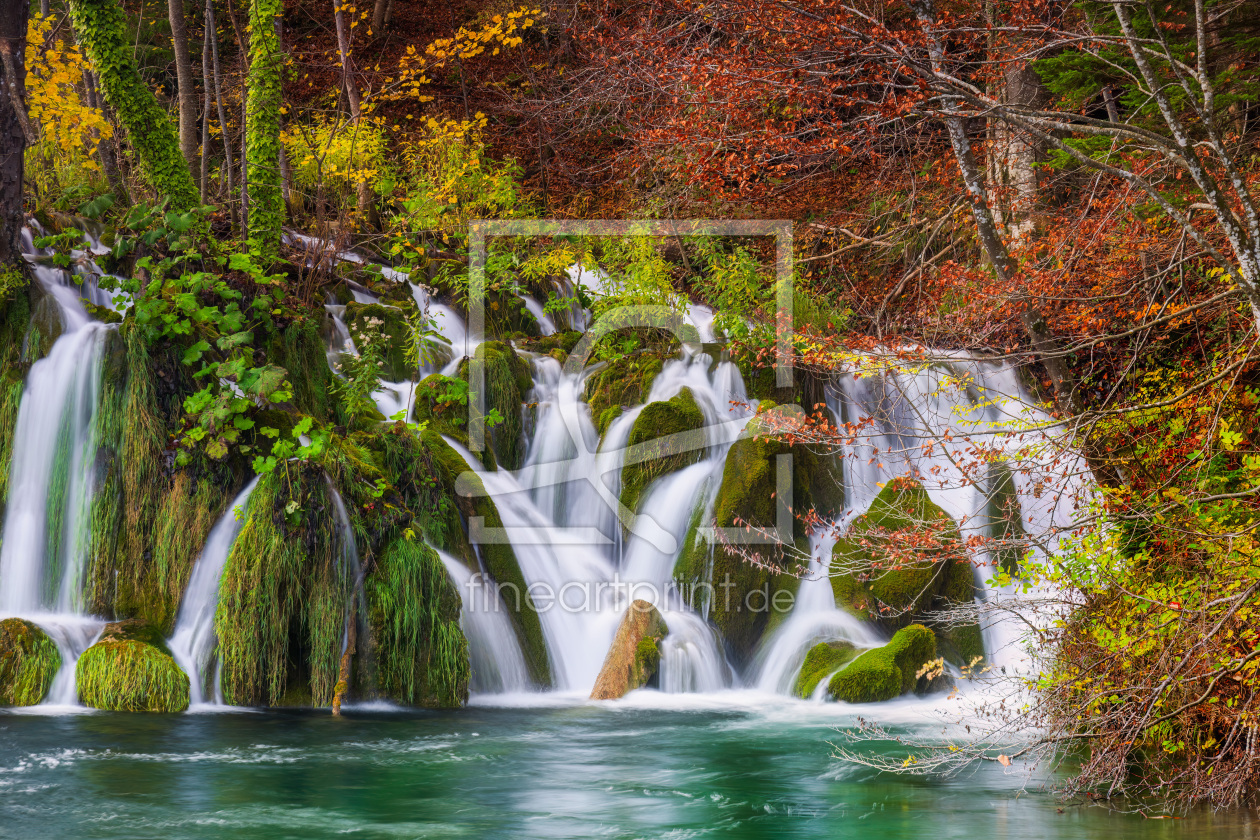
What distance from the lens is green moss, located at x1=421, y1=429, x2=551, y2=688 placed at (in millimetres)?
9156

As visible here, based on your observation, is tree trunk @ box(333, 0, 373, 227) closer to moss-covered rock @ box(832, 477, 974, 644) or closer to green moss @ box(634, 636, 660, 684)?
green moss @ box(634, 636, 660, 684)

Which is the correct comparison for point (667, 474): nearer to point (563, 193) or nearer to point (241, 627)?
point (241, 627)

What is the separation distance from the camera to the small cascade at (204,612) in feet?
26.2

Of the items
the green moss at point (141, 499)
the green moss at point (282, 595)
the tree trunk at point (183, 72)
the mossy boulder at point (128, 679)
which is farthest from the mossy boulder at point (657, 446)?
the tree trunk at point (183, 72)

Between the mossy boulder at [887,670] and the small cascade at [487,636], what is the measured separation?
268cm

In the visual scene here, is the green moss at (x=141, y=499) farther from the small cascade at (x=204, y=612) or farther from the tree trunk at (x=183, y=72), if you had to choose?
the tree trunk at (x=183, y=72)

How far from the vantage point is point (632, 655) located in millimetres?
8773

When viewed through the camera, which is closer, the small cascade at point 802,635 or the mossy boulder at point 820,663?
the mossy boulder at point 820,663

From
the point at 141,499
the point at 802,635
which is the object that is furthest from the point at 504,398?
the point at 802,635

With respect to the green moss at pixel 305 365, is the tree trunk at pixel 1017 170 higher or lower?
higher

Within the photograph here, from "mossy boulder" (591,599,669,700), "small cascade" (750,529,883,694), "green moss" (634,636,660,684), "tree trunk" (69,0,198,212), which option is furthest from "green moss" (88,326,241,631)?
"small cascade" (750,529,883,694)

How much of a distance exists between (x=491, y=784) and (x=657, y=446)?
4.64 meters

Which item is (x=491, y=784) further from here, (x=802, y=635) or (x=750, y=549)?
(x=750, y=549)

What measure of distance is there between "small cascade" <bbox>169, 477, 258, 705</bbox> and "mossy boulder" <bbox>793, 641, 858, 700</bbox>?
4620 mm
